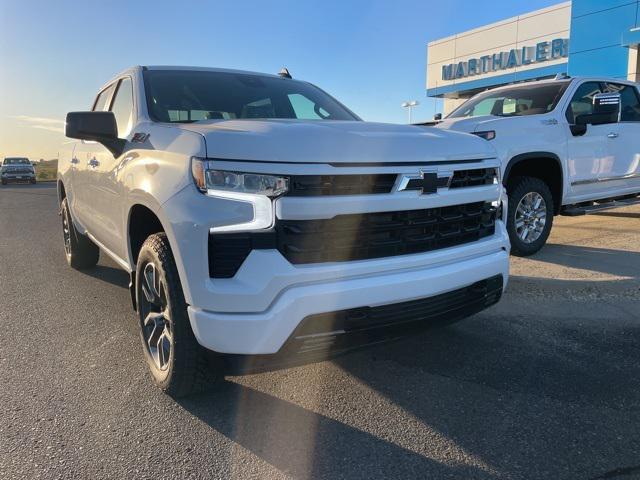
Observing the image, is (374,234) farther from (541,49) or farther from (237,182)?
(541,49)

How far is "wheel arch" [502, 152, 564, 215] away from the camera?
5682 mm

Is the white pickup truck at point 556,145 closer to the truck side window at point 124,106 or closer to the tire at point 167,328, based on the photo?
the truck side window at point 124,106

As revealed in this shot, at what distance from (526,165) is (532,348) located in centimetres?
300

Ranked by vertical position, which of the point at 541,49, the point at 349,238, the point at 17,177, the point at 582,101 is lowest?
the point at 17,177

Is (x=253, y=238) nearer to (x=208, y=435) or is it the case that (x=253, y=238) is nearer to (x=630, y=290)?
(x=208, y=435)

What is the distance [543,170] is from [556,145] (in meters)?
0.32

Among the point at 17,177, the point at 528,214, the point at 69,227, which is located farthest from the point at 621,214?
the point at 17,177

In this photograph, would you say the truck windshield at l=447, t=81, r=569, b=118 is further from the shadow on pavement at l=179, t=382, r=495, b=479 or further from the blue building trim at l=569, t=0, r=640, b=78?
the blue building trim at l=569, t=0, r=640, b=78

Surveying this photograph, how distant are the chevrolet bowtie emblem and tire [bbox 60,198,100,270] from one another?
4116mm

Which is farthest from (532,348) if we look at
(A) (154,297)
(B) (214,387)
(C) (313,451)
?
(A) (154,297)

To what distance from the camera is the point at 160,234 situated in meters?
2.73

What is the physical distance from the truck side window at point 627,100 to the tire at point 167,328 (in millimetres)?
6455

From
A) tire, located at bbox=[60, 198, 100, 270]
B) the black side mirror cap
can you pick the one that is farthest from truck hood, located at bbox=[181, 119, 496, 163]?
the black side mirror cap

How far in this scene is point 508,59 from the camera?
78.8 feet
